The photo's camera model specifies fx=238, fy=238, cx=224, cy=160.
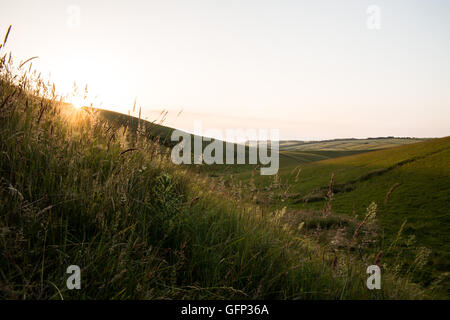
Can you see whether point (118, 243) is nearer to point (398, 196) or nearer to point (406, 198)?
point (406, 198)

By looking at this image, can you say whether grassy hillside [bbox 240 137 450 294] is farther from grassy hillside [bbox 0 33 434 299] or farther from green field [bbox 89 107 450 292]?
grassy hillside [bbox 0 33 434 299]

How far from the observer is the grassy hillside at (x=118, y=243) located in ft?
5.87

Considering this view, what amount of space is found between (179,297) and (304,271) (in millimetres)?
1339

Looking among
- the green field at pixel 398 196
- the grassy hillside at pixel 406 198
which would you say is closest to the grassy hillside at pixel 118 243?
the green field at pixel 398 196

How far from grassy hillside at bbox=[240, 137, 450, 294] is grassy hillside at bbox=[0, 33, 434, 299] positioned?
5.23 ft

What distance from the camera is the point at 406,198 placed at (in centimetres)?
1647

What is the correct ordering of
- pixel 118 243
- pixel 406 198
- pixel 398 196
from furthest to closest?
pixel 398 196 < pixel 406 198 < pixel 118 243

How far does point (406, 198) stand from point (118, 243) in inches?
780

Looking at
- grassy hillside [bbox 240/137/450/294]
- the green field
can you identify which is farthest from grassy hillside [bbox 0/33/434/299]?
grassy hillside [bbox 240/137/450/294]

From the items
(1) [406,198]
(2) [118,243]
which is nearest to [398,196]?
(1) [406,198]

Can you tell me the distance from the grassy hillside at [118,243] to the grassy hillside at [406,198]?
1.59 metres

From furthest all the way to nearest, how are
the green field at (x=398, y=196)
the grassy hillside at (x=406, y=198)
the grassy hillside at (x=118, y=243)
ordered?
the grassy hillside at (x=406, y=198), the green field at (x=398, y=196), the grassy hillside at (x=118, y=243)

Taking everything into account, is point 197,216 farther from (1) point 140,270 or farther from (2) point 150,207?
(1) point 140,270

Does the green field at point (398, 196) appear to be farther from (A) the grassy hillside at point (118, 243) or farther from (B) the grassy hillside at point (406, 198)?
(A) the grassy hillside at point (118, 243)
